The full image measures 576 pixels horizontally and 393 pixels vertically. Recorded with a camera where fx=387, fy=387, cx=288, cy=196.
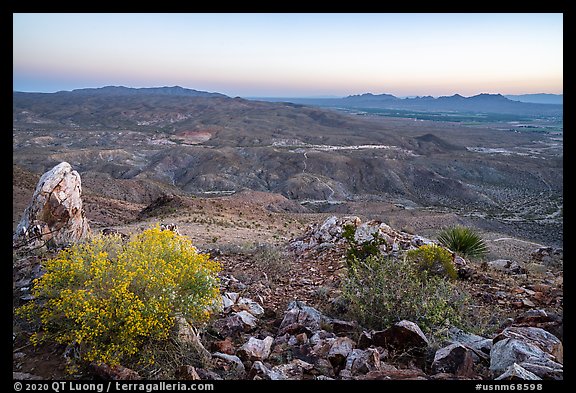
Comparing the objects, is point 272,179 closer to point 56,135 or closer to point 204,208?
point 204,208

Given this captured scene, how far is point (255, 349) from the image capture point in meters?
3.92

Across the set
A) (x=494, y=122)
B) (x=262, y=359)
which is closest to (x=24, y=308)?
(x=262, y=359)

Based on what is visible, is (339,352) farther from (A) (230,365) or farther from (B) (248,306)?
(B) (248,306)

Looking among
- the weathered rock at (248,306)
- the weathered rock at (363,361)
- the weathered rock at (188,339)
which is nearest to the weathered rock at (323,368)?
the weathered rock at (363,361)

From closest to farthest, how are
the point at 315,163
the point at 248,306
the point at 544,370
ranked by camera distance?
the point at 544,370, the point at 248,306, the point at 315,163

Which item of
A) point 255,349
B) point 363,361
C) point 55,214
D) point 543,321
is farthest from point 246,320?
point 55,214

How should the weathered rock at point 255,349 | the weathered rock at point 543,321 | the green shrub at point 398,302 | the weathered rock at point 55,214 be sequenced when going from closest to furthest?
the weathered rock at point 255,349, the weathered rock at point 543,321, the green shrub at point 398,302, the weathered rock at point 55,214

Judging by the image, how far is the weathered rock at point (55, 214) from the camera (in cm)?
764

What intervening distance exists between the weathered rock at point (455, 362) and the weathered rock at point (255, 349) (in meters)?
1.62

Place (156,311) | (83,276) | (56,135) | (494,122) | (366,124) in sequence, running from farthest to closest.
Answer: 1. (494,122)
2. (366,124)
3. (56,135)
4. (83,276)
5. (156,311)

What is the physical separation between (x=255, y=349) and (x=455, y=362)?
1.89m

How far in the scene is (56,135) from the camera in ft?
297

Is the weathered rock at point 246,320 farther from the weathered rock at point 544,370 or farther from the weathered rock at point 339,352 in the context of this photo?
the weathered rock at point 544,370

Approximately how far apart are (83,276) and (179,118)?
440 feet
